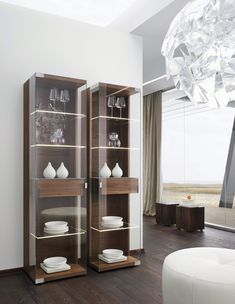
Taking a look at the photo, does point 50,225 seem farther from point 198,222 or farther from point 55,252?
point 198,222

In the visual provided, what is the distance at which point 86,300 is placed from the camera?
2.98 metres

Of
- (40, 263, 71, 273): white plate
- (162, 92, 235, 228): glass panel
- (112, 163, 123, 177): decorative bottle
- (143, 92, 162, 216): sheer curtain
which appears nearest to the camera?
(40, 263, 71, 273): white plate

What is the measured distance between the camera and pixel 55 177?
3.72 metres

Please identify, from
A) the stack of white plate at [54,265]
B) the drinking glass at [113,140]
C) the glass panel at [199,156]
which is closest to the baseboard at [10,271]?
the stack of white plate at [54,265]

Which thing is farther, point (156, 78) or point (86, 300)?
point (156, 78)

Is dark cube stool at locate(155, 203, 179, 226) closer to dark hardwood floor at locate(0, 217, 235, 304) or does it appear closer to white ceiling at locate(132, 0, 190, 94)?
dark hardwood floor at locate(0, 217, 235, 304)

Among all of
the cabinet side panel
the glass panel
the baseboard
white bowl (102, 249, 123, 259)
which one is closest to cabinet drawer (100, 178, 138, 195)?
white bowl (102, 249, 123, 259)

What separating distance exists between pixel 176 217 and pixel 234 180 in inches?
54.1

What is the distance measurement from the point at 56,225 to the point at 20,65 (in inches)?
75.1

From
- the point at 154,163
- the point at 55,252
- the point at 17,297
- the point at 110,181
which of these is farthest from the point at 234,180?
the point at 17,297

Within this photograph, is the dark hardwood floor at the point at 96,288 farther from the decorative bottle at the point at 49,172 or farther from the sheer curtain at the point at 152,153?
the sheer curtain at the point at 152,153

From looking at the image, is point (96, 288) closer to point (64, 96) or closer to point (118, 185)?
point (118, 185)

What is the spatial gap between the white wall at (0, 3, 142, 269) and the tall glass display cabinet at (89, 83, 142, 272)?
56 cm

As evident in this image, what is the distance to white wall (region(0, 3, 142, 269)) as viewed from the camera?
377cm
